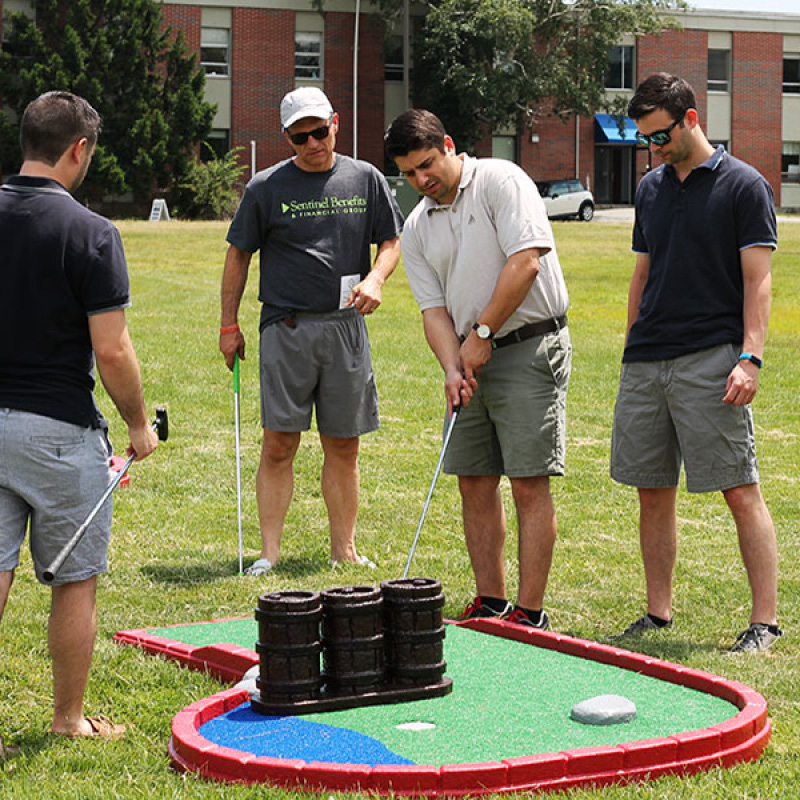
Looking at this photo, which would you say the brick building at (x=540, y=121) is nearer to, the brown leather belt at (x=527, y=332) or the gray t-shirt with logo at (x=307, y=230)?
the gray t-shirt with logo at (x=307, y=230)

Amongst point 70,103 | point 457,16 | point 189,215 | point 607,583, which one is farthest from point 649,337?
point 457,16

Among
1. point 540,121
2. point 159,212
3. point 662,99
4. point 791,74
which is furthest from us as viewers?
point 791,74

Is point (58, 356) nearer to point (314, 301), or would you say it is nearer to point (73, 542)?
point (73, 542)

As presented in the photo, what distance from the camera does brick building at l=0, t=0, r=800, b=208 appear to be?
45.9 metres

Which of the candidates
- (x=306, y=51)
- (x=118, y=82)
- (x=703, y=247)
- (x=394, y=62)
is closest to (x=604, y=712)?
(x=703, y=247)

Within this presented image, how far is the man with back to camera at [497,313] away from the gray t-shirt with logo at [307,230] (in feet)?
3.29

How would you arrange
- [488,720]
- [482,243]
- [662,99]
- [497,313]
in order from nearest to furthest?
1. [488,720]
2. [662,99]
3. [497,313]
4. [482,243]

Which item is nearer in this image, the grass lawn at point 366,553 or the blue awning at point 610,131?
the grass lawn at point 366,553

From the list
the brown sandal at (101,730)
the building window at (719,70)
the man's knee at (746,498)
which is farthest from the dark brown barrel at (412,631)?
the building window at (719,70)

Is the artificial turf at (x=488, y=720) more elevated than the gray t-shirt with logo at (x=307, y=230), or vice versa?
the gray t-shirt with logo at (x=307, y=230)

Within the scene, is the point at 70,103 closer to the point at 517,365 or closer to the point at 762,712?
the point at 517,365

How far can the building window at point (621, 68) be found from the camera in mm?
52356

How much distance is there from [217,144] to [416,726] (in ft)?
142

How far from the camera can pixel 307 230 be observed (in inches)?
265
